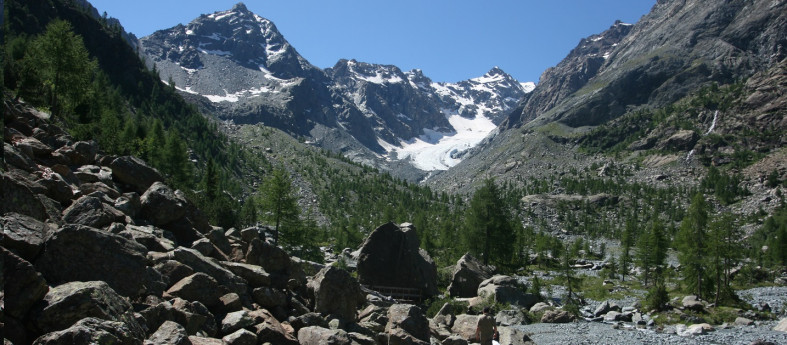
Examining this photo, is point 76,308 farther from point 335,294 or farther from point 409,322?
point 409,322

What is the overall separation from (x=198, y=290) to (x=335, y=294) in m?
6.23

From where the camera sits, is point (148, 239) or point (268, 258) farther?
point (268, 258)

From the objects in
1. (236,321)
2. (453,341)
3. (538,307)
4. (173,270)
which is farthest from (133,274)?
(538,307)

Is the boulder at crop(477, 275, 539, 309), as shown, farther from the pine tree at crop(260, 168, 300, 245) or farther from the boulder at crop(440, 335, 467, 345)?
the pine tree at crop(260, 168, 300, 245)

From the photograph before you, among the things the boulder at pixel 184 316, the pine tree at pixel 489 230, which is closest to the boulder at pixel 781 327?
the pine tree at pixel 489 230

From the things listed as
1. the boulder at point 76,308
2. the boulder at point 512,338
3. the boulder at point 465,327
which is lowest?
the boulder at point 512,338

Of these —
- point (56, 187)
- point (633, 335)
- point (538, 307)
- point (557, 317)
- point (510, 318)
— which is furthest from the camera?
point (538, 307)

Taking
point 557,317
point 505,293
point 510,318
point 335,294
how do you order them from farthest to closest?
1. point 505,293
2. point 557,317
3. point 510,318
4. point 335,294

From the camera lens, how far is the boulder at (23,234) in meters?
10.2

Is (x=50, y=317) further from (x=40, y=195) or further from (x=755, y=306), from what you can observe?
(x=755, y=306)

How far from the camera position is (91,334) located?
8.59 m

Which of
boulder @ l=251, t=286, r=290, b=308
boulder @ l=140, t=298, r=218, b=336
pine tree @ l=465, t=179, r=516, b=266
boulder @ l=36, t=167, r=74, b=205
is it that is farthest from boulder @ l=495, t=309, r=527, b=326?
boulder @ l=36, t=167, r=74, b=205

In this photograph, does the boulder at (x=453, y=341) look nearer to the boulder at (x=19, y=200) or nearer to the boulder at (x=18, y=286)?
the boulder at (x=18, y=286)

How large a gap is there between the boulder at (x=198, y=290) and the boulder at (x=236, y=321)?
800 mm
